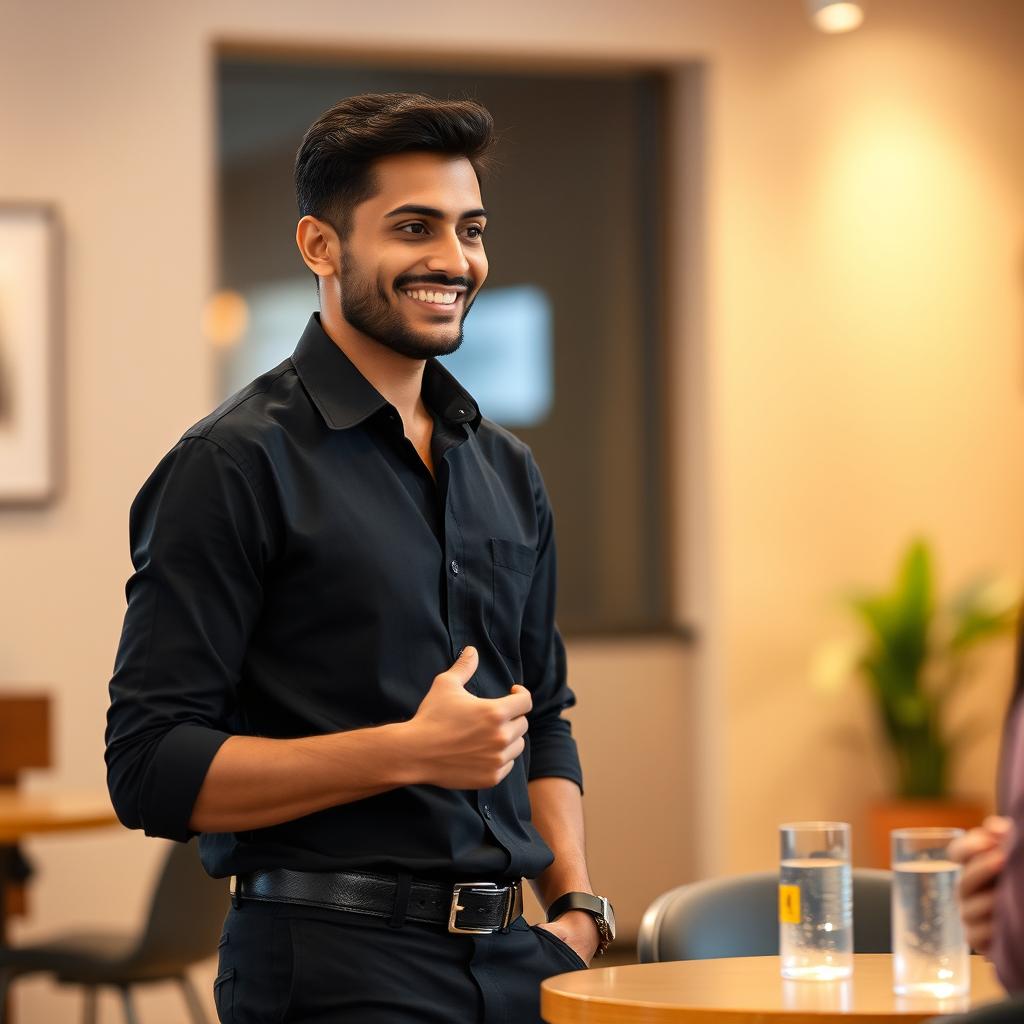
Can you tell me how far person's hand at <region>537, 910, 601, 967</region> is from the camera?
2002 mm

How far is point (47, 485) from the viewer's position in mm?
4859

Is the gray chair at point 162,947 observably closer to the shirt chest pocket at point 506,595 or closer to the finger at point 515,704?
the shirt chest pocket at point 506,595

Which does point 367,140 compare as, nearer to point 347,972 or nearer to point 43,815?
point 347,972

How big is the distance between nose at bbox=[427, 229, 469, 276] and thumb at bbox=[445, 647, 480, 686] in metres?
0.43

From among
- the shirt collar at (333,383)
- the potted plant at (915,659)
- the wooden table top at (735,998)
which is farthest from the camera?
the potted plant at (915,659)

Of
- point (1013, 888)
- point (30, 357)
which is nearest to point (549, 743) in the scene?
point (1013, 888)

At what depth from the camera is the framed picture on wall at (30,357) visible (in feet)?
15.9

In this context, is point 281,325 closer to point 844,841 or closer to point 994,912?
point 844,841

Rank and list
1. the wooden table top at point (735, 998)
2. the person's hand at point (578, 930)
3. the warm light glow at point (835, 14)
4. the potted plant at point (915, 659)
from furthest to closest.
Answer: the potted plant at point (915, 659) → the warm light glow at point (835, 14) → the person's hand at point (578, 930) → the wooden table top at point (735, 998)

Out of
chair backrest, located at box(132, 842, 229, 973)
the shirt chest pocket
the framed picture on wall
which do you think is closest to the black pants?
the shirt chest pocket

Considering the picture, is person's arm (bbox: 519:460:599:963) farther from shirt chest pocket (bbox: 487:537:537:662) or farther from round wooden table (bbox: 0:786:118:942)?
Result: round wooden table (bbox: 0:786:118:942)

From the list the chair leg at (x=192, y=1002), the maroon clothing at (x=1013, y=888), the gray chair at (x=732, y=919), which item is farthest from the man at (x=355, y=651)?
the chair leg at (x=192, y=1002)

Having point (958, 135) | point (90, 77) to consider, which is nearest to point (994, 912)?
point (90, 77)

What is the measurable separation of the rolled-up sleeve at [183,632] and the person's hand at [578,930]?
51 cm
